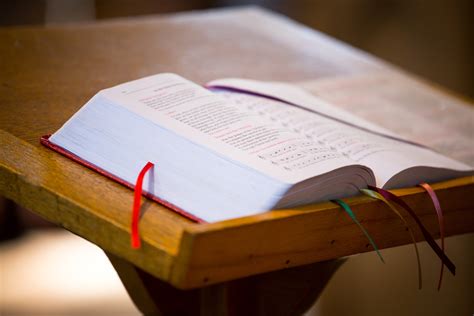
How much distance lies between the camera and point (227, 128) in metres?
1.23

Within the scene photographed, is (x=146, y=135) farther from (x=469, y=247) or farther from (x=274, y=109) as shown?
(x=469, y=247)

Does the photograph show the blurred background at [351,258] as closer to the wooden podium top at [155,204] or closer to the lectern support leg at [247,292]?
the wooden podium top at [155,204]

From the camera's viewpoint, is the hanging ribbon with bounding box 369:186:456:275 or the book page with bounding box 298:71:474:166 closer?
the hanging ribbon with bounding box 369:186:456:275

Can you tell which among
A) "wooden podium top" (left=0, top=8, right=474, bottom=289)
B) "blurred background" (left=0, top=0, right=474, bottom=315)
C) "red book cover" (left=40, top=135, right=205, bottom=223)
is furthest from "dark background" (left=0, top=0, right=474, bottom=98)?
"red book cover" (left=40, top=135, right=205, bottom=223)

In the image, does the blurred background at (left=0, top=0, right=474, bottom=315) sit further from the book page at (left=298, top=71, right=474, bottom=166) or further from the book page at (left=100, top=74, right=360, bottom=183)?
the book page at (left=100, top=74, right=360, bottom=183)

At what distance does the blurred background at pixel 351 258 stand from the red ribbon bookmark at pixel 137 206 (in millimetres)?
1479

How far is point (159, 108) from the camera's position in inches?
49.6

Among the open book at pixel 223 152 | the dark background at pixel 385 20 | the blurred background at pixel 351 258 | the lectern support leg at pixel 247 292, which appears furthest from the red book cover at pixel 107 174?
the dark background at pixel 385 20

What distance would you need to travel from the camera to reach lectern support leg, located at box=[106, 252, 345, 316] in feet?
4.43

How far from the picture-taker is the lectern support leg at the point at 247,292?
1352 millimetres

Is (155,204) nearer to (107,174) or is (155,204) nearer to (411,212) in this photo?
(107,174)

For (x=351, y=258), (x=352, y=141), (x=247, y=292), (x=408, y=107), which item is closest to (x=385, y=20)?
(x=351, y=258)

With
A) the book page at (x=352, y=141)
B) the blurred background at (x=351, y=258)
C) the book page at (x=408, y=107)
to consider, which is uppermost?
the book page at (x=352, y=141)

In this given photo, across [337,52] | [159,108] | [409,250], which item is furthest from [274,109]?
[409,250]
